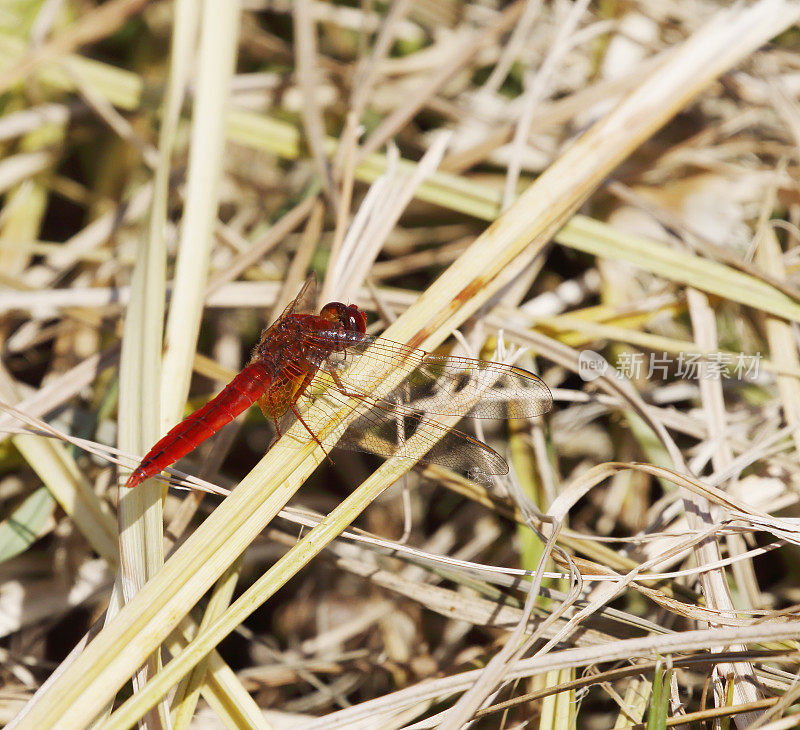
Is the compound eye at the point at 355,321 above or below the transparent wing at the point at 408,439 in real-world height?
above

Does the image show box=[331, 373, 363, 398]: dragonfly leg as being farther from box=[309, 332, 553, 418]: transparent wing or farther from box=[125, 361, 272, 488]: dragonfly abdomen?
box=[125, 361, 272, 488]: dragonfly abdomen

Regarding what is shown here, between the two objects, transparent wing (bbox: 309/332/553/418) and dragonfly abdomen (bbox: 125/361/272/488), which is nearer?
dragonfly abdomen (bbox: 125/361/272/488)

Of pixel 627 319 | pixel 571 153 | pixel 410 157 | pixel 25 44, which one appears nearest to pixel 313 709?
pixel 627 319

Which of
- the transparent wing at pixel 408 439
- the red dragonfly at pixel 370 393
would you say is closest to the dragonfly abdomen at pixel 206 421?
the red dragonfly at pixel 370 393

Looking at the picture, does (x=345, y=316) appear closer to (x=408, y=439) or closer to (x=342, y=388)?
(x=342, y=388)

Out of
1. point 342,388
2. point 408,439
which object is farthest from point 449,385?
point 342,388

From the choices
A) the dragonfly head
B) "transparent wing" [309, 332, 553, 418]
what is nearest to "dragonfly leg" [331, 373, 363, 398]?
"transparent wing" [309, 332, 553, 418]

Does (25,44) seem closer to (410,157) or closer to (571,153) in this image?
(410,157)

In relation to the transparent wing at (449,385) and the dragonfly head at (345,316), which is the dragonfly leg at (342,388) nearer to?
the transparent wing at (449,385)
